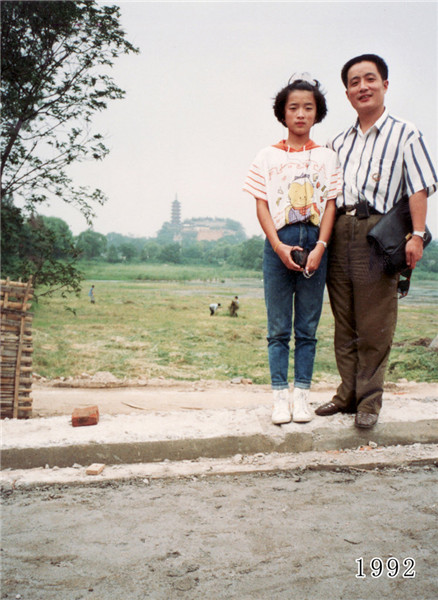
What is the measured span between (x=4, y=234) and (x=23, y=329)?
4.50m

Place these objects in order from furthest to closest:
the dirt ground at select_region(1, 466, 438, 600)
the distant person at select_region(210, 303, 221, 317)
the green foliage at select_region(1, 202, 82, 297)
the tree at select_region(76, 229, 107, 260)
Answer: the distant person at select_region(210, 303, 221, 317) < the tree at select_region(76, 229, 107, 260) < the green foliage at select_region(1, 202, 82, 297) < the dirt ground at select_region(1, 466, 438, 600)

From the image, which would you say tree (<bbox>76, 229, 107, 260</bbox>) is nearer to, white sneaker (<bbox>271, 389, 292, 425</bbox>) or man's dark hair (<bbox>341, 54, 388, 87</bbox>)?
white sneaker (<bbox>271, 389, 292, 425</bbox>)

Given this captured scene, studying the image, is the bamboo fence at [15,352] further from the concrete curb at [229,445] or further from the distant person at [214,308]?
the distant person at [214,308]

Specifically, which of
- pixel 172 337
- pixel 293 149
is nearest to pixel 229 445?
pixel 293 149

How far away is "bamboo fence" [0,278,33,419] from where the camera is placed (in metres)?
4.86

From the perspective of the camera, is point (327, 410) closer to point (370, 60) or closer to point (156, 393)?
point (370, 60)

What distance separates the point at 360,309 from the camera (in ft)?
10.1

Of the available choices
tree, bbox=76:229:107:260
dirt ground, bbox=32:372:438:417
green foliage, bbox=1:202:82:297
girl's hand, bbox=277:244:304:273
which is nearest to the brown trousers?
girl's hand, bbox=277:244:304:273

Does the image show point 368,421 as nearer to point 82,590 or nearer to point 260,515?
point 260,515

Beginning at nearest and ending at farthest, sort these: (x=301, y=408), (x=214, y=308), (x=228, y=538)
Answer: (x=228, y=538), (x=301, y=408), (x=214, y=308)

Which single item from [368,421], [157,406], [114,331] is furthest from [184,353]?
[368,421]

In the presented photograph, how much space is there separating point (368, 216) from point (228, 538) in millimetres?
1801

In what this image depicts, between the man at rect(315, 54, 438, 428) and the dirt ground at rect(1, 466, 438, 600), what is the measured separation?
0.63 metres

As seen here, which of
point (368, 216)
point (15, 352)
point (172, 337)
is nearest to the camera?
point (368, 216)
